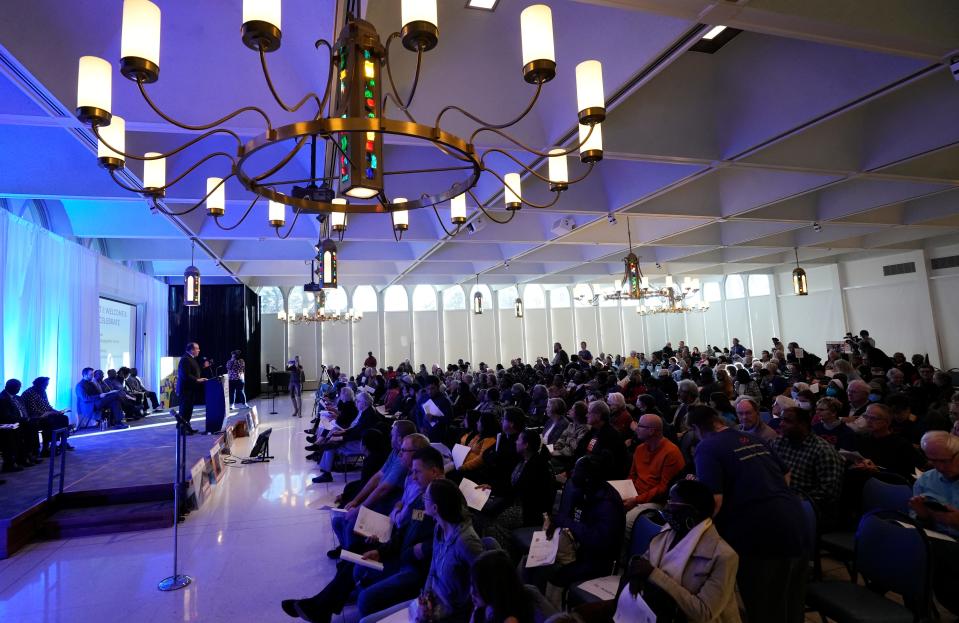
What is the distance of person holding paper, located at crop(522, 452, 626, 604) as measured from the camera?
2.54 metres

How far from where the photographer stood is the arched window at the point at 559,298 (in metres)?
20.8

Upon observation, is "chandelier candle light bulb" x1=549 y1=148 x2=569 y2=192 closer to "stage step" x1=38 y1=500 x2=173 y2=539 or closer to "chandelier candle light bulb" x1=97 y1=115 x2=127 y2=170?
"chandelier candle light bulb" x1=97 y1=115 x2=127 y2=170

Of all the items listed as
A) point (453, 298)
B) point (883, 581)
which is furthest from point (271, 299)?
point (883, 581)

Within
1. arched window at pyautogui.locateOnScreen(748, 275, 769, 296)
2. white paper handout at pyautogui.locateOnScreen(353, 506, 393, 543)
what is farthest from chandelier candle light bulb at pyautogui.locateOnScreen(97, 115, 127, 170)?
arched window at pyautogui.locateOnScreen(748, 275, 769, 296)

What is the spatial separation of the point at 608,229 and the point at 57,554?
8890 mm

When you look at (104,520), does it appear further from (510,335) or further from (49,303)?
(510,335)

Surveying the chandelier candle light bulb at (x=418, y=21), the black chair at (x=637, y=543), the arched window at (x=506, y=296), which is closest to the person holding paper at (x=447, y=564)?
the black chair at (x=637, y=543)

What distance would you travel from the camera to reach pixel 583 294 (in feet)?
69.7

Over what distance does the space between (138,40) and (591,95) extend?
151 cm

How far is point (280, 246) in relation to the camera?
10.3m

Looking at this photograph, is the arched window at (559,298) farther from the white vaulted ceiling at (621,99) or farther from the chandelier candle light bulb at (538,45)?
the chandelier candle light bulb at (538,45)

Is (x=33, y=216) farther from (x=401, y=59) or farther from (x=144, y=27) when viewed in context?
(x=144, y=27)

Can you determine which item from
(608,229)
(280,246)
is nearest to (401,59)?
(608,229)

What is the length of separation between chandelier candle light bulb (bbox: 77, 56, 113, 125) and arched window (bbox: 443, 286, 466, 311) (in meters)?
18.1
